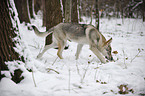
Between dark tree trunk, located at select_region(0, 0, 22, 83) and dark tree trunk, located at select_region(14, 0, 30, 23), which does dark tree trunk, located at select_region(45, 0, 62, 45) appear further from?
dark tree trunk, located at select_region(14, 0, 30, 23)

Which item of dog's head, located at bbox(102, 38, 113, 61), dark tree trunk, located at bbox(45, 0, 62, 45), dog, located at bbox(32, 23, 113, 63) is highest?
dark tree trunk, located at bbox(45, 0, 62, 45)

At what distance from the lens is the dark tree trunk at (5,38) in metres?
2.08

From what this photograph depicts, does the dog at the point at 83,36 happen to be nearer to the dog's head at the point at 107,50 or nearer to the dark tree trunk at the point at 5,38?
the dog's head at the point at 107,50

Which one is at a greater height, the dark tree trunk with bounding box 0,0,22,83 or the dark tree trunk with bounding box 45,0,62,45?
the dark tree trunk with bounding box 45,0,62,45

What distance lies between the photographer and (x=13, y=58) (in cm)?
227

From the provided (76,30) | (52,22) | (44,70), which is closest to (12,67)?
(44,70)

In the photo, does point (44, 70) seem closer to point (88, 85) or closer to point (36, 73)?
point (36, 73)

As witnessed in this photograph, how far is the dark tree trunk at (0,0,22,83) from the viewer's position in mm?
2084

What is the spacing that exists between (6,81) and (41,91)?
2.06 feet

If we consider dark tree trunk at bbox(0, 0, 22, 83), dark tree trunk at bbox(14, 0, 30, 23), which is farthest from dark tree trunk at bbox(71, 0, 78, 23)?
dark tree trunk at bbox(0, 0, 22, 83)

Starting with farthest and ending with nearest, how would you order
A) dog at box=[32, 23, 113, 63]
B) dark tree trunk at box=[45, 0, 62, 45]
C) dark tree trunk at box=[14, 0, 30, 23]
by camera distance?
dark tree trunk at box=[14, 0, 30, 23]
dark tree trunk at box=[45, 0, 62, 45]
dog at box=[32, 23, 113, 63]

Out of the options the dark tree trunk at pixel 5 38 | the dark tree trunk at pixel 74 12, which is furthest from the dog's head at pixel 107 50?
the dark tree trunk at pixel 74 12

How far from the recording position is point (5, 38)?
2.15m

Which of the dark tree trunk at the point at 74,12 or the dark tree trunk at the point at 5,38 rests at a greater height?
the dark tree trunk at the point at 74,12
